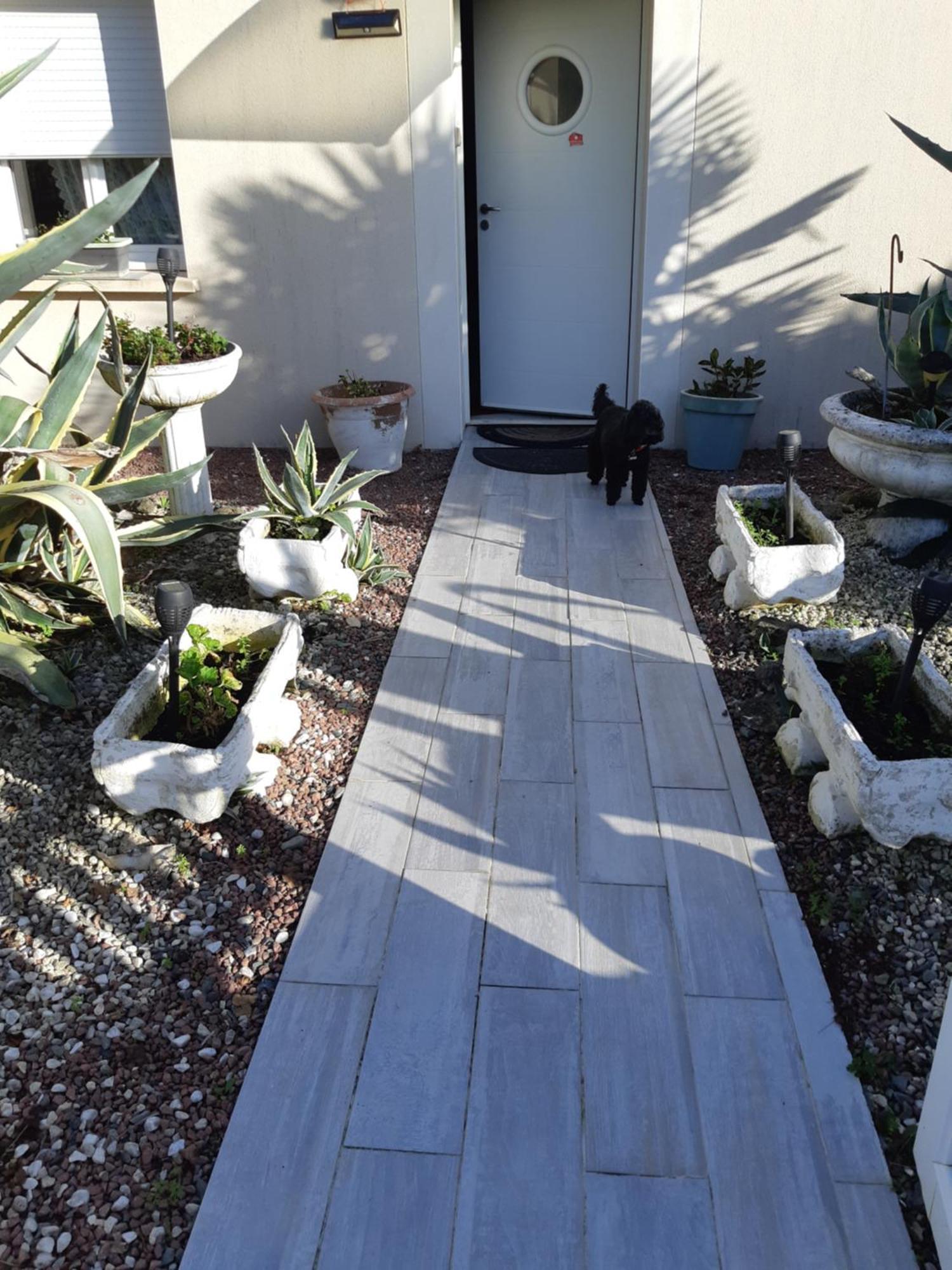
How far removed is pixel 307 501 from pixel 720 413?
2.55 meters

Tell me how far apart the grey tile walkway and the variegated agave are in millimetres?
995

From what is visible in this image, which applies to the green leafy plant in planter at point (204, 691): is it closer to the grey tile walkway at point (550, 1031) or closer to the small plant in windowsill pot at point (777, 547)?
A: the grey tile walkway at point (550, 1031)

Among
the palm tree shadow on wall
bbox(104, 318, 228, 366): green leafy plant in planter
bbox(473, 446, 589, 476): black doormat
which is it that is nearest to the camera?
bbox(104, 318, 228, 366): green leafy plant in planter

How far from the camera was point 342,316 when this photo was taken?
550cm

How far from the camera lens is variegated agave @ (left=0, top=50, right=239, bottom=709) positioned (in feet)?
8.32

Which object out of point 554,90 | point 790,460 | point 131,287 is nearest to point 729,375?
point 554,90

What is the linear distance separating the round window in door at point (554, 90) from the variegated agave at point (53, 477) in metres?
3.36

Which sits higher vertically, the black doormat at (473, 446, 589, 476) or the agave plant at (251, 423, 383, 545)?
the agave plant at (251, 423, 383, 545)

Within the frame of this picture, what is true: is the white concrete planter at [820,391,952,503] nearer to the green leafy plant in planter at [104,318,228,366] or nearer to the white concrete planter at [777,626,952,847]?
the white concrete planter at [777,626,952,847]

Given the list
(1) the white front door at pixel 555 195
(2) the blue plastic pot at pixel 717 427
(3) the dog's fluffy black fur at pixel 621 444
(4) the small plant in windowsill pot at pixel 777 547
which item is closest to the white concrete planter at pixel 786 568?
(4) the small plant in windowsill pot at pixel 777 547

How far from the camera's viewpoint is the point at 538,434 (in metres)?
5.87

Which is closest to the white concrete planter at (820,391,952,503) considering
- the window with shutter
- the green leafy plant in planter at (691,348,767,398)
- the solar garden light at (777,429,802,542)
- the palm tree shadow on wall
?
the solar garden light at (777,429,802,542)

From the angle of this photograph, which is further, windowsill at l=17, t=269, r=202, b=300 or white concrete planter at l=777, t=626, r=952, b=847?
windowsill at l=17, t=269, r=202, b=300

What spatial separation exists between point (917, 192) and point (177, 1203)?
538 cm
